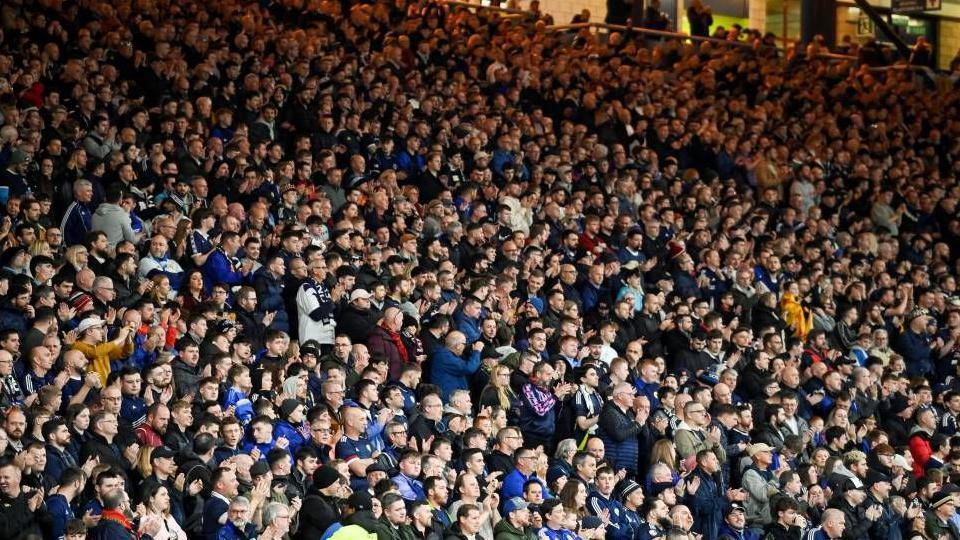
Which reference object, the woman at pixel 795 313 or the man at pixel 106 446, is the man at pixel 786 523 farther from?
the man at pixel 106 446

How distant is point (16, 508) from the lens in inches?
356

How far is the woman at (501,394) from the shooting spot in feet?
43.0

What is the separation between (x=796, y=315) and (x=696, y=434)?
4370 mm

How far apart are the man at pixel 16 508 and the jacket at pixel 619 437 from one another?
209 inches

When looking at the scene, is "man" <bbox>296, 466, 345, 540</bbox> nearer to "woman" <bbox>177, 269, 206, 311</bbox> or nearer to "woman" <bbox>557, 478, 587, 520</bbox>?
"woman" <bbox>557, 478, 587, 520</bbox>

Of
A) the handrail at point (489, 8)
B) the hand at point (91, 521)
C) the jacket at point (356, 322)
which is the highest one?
the handrail at point (489, 8)

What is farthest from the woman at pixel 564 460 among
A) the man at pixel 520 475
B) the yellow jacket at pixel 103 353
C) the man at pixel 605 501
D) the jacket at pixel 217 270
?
the yellow jacket at pixel 103 353

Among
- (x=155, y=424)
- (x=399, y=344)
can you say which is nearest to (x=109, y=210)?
(x=399, y=344)

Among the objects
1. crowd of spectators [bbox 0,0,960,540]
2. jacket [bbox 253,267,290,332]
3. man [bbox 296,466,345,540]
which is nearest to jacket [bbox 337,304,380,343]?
crowd of spectators [bbox 0,0,960,540]

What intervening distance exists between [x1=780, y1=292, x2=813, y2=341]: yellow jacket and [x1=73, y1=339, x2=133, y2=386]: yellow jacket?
8.14 meters

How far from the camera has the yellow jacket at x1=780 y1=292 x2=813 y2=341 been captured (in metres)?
17.4

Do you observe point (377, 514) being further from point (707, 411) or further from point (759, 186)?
point (759, 186)

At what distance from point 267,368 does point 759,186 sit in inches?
419

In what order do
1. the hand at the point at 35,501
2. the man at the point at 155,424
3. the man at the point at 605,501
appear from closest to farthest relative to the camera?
1. the hand at the point at 35,501
2. the man at the point at 155,424
3. the man at the point at 605,501
